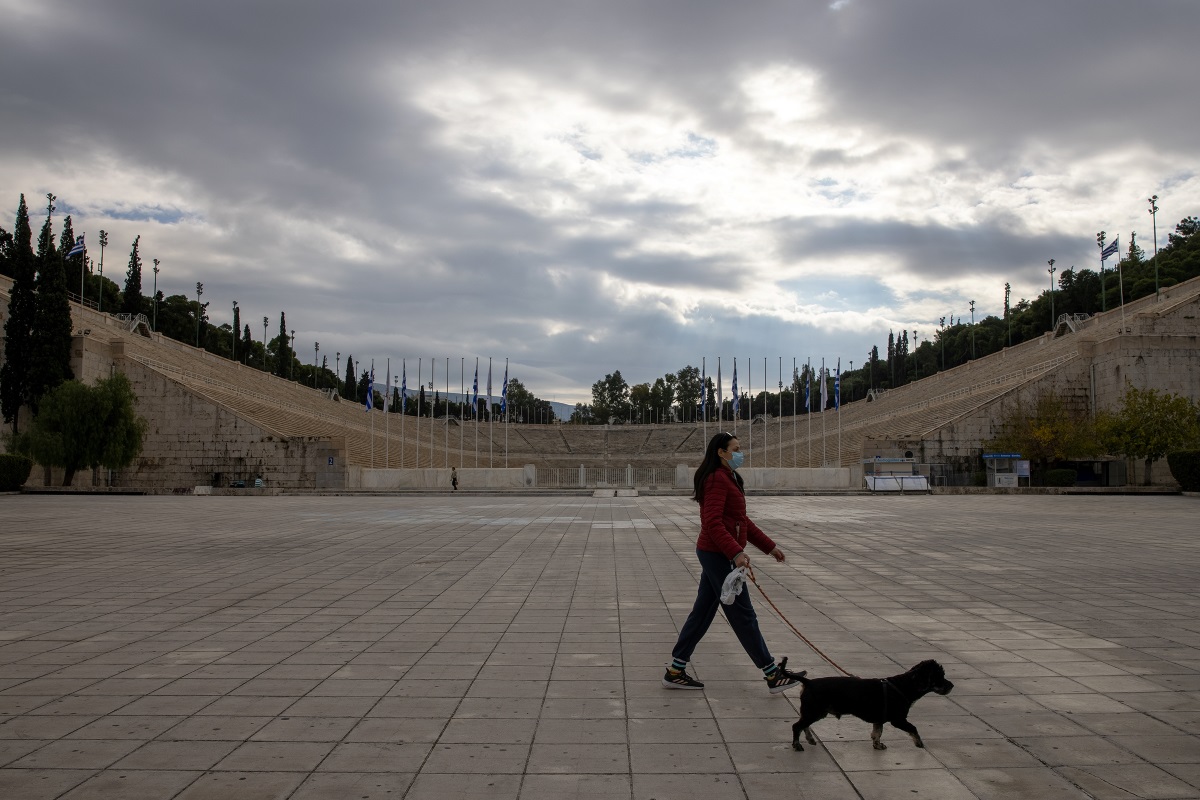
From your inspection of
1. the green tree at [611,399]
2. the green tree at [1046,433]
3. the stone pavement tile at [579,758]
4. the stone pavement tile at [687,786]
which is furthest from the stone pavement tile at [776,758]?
the green tree at [611,399]

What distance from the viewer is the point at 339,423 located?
190ft

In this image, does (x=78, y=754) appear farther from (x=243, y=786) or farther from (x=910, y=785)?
(x=910, y=785)

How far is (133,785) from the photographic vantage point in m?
3.87

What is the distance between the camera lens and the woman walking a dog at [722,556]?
5227 mm

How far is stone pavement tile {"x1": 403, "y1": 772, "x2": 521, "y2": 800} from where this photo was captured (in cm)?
374

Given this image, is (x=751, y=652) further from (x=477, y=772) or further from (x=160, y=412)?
(x=160, y=412)

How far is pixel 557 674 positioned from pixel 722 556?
1660mm

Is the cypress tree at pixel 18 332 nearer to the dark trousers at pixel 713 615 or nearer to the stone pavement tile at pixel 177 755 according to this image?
the stone pavement tile at pixel 177 755

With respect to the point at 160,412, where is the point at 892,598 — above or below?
below

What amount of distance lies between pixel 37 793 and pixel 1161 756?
576 cm

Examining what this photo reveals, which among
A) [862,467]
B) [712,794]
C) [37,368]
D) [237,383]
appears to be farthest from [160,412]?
[712,794]

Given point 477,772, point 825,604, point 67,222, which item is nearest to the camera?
point 477,772

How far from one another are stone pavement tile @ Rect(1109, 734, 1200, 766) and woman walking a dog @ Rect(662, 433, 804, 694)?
189 cm

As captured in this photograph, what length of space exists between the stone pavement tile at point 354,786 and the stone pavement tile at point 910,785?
2.28 meters
